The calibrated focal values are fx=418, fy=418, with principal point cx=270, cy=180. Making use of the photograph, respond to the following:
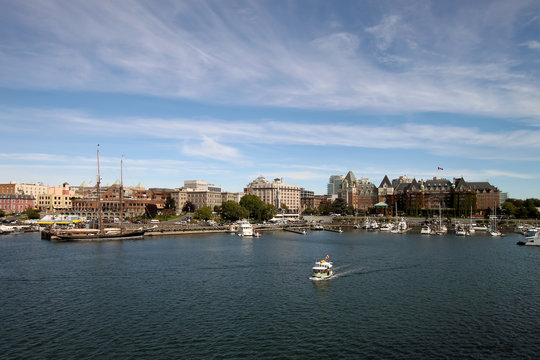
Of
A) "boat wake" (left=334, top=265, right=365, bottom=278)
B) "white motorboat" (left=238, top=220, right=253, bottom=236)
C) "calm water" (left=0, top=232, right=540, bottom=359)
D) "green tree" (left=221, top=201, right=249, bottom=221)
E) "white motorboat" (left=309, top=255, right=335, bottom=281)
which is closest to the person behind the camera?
"calm water" (left=0, top=232, right=540, bottom=359)

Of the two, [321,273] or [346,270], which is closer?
[321,273]

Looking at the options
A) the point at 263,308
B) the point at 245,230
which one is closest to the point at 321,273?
the point at 263,308

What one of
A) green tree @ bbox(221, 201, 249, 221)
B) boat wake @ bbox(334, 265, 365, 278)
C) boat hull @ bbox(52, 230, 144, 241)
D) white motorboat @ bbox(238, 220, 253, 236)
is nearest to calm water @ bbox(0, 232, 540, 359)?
boat wake @ bbox(334, 265, 365, 278)

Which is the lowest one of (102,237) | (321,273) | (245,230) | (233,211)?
(321,273)

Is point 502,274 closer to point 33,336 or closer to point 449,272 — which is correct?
point 449,272

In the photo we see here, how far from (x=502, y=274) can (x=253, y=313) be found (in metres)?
39.9

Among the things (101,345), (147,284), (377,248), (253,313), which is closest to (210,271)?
(147,284)

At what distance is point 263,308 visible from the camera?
41781 mm

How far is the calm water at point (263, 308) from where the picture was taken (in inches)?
1252

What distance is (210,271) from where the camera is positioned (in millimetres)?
60625

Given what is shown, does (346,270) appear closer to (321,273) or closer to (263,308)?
(321,273)

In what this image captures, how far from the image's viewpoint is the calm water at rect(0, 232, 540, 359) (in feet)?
104

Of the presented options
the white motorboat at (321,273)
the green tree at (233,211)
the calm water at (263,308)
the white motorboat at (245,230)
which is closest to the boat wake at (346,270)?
the calm water at (263,308)

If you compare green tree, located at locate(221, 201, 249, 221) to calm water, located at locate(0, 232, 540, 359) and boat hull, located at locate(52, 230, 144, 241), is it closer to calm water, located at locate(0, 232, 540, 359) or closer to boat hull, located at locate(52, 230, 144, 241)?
boat hull, located at locate(52, 230, 144, 241)
